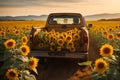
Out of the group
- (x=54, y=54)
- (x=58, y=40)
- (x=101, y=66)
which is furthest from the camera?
(x=58, y=40)

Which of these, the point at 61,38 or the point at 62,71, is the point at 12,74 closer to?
the point at 62,71

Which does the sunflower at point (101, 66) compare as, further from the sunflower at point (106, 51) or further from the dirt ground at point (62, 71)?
the dirt ground at point (62, 71)

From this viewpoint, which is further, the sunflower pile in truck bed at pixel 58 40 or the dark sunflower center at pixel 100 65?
the sunflower pile in truck bed at pixel 58 40

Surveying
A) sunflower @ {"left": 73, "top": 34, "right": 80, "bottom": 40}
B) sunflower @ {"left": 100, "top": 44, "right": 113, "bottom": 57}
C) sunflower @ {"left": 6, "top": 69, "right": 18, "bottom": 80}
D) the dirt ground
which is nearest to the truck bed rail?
the dirt ground

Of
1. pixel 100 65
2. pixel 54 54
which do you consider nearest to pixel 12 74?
pixel 100 65

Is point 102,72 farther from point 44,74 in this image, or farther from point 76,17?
point 76,17

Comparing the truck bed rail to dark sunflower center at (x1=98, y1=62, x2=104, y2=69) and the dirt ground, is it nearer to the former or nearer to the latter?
the dirt ground

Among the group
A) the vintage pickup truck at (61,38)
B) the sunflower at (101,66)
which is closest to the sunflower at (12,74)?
the sunflower at (101,66)

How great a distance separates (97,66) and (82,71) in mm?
4150

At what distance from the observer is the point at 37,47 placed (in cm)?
938

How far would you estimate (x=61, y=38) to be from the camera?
991 centimetres

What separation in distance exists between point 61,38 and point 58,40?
13 cm

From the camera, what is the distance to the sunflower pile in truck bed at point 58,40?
9377mm

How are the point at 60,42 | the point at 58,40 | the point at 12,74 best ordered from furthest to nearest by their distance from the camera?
the point at 58,40, the point at 60,42, the point at 12,74
